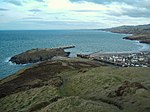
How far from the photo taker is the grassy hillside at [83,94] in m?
31.4

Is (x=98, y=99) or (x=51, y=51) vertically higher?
(x=98, y=99)

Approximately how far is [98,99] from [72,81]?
1419cm

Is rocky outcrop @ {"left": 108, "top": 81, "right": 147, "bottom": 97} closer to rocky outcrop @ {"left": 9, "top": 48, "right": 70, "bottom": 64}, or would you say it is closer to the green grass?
the green grass

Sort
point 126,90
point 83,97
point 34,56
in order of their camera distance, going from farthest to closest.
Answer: point 34,56
point 83,97
point 126,90

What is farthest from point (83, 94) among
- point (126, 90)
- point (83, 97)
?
point (126, 90)

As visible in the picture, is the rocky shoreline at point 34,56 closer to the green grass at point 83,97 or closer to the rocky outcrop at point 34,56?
the rocky outcrop at point 34,56

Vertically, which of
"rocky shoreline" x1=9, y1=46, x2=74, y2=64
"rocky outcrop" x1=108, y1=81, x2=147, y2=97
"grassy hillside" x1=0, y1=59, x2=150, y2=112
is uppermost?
"rocky outcrop" x1=108, y1=81, x2=147, y2=97

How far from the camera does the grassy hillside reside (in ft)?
103

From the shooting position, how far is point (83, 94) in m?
41.0

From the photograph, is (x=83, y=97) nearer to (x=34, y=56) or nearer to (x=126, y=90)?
(x=126, y=90)

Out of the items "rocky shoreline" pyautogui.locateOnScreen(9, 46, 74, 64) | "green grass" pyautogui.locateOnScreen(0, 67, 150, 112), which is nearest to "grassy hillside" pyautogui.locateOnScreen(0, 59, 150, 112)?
"green grass" pyautogui.locateOnScreen(0, 67, 150, 112)

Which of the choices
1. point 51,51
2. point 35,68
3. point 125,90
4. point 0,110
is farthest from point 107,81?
point 51,51

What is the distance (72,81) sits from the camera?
4878cm

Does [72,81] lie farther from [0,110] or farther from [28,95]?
[0,110]
